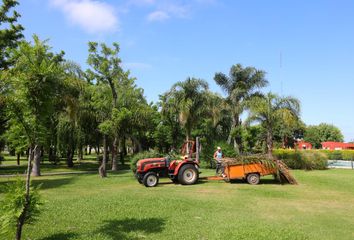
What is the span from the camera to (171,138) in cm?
3434

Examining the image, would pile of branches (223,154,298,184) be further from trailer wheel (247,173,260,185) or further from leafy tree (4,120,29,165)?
leafy tree (4,120,29,165)

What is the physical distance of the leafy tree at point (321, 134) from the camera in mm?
87250

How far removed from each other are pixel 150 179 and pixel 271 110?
45.7 feet

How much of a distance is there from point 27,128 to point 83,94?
54.3 ft

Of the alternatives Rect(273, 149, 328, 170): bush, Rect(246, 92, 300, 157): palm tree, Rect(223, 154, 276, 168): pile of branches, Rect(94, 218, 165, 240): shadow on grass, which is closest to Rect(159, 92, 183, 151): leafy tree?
Rect(246, 92, 300, 157): palm tree

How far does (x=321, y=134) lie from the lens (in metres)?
90.1

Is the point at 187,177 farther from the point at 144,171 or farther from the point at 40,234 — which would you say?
the point at 40,234

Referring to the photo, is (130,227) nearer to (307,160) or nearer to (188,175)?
(188,175)

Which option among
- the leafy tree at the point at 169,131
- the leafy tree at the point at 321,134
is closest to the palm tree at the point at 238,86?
the leafy tree at the point at 169,131

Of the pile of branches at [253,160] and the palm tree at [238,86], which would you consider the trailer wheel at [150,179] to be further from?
the palm tree at [238,86]

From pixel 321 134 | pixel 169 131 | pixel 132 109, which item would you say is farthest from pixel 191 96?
pixel 321 134

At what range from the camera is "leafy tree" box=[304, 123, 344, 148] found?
8725 cm

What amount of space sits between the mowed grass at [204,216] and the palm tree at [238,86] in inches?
648

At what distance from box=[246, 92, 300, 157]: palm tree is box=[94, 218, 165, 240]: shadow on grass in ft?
61.4
